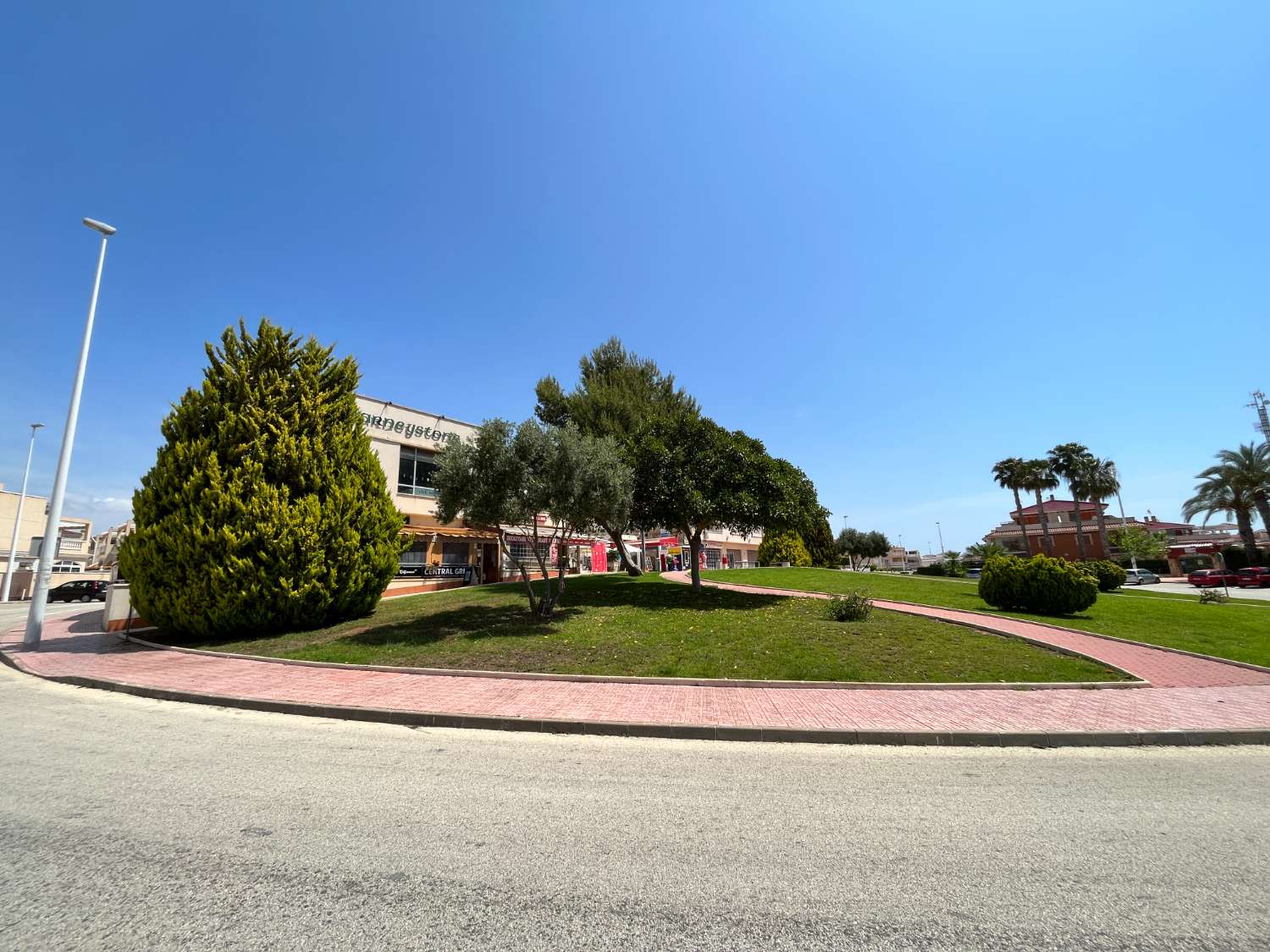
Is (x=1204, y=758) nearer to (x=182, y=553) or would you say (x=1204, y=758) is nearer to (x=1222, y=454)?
(x=182, y=553)

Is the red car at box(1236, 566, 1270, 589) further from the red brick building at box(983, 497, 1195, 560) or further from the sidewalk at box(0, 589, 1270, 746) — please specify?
the sidewalk at box(0, 589, 1270, 746)

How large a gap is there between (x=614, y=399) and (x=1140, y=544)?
72201 mm

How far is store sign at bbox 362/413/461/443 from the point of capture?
29.4m

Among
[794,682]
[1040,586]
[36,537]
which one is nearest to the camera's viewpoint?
[794,682]

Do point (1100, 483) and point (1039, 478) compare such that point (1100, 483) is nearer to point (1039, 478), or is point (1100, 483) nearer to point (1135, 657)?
point (1039, 478)

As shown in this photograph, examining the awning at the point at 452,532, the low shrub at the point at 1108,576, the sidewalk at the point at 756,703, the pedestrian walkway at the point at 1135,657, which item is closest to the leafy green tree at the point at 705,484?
the pedestrian walkway at the point at 1135,657

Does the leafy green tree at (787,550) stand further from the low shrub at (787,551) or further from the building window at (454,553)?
the building window at (454,553)

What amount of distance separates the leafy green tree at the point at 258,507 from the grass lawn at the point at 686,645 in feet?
3.80

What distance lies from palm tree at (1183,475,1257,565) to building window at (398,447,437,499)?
71225 millimetres

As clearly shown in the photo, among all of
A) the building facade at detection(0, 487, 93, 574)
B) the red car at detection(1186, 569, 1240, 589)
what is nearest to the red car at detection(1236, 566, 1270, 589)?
the red car at detection(1186, 569, 1240, 589)

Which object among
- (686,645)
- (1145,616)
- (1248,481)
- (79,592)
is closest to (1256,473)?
(1248,481)

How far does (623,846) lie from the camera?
4.04 m

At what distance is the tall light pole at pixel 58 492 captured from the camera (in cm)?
1470

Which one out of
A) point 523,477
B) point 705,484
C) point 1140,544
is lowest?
point 1140,544
